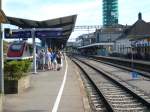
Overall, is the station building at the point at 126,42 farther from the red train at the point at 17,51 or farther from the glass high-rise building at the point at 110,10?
the glass high-rise building at the point at 110,10

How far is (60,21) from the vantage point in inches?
1318

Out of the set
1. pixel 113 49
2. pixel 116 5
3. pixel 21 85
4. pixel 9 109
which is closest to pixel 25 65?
pixel 21 85

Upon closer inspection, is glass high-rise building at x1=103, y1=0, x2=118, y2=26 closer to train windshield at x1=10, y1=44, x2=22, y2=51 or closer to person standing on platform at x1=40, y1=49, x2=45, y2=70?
train windshield at x1=10, y1=44, x2=22, y2=51

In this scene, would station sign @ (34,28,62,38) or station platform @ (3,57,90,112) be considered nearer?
station platform @ (3,57,90,112)

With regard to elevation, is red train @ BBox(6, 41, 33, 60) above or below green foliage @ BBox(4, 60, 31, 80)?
above

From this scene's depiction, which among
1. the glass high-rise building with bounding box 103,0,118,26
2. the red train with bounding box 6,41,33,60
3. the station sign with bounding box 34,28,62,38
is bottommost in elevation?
the red train with bounding box 6,41,33,60

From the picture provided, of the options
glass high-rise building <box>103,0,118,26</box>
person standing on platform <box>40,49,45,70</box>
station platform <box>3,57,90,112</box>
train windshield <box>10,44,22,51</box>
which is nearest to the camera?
station platform <box>3,57,90,112</box>

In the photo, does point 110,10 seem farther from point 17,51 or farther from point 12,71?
point 12,71

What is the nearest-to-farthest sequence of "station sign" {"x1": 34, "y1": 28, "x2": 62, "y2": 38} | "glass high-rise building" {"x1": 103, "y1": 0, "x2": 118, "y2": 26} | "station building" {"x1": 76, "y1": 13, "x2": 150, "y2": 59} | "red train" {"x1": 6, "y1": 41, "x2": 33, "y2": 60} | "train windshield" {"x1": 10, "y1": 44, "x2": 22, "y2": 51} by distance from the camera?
"station sign" {"x1": 34, "y1": 28, "x2": 62, "y2": 38} → "red train" {"x1": 6, "y1": 41, "x2": 33, "y2": 60} → "train windshield" {"x1": 10, "y1": 44, "x2": 22, "y2": 51} → "station building" {"x1": 76, "y1": 13, "x2": 150, "y2": 59} → "glass high-rise building" {"x1": 103, "y1": 0, "x2": 118, "y2": 26}

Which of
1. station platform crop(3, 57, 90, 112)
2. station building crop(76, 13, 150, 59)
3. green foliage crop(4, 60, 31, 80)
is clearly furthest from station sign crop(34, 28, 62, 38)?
station building crop(76, 13, 150, 59)

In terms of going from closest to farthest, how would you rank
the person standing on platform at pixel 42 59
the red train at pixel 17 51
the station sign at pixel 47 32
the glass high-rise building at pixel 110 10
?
the station sign at pixel 47 32 → the person standing on platform at pixel 42 59 → the red train at pixel 17 51 → the glass high-rise building at pixel 110 10

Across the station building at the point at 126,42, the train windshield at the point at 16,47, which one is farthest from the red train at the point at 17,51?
the station building at the point at 126,42

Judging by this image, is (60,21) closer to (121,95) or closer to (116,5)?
(121,95)

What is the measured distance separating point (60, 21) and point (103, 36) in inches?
4717
